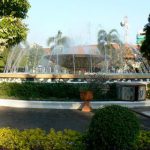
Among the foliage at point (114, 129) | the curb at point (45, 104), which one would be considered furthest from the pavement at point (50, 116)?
the foliage at point (114, 129)

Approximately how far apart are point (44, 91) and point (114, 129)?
13.9 m

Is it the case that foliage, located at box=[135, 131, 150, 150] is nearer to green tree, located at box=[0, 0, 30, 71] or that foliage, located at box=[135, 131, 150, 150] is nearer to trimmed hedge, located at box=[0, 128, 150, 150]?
trimmed hedge, located at box=[0, 128, 150, 150]

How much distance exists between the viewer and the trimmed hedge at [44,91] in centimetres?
2139

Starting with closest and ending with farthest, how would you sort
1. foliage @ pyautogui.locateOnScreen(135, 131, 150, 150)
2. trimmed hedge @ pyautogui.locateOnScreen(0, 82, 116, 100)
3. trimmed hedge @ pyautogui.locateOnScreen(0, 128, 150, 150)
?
1. trimmed hedge @ pyautogui.locateOnScreen(0, 128, 150, 150)
2. foliage @ pyautogui.locateOnScreen(135, 131, 150, 150)
3. trimmed hedge @ pyautogui.locateOnScreen(0, 82, 116, 100)

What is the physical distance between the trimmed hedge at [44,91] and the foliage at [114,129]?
13296 millimetres

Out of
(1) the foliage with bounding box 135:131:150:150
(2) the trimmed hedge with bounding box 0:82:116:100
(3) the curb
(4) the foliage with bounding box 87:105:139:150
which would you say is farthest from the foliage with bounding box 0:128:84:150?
(2) the trimmed hedge with bounding box 0:82:116:100

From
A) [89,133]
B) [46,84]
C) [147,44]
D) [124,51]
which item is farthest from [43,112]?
[124,51]

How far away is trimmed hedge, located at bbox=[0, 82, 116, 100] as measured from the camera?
21.4 metres

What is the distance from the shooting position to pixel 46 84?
70.2 ft

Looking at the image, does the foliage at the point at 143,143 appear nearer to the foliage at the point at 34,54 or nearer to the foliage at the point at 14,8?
the foliage at the point at 14,8

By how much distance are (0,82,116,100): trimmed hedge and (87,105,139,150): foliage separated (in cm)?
1330

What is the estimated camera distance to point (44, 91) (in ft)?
70.6

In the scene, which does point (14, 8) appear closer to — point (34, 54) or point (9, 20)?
point (9, 20)

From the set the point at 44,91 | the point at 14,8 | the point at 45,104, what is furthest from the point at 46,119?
the point at 44,91
